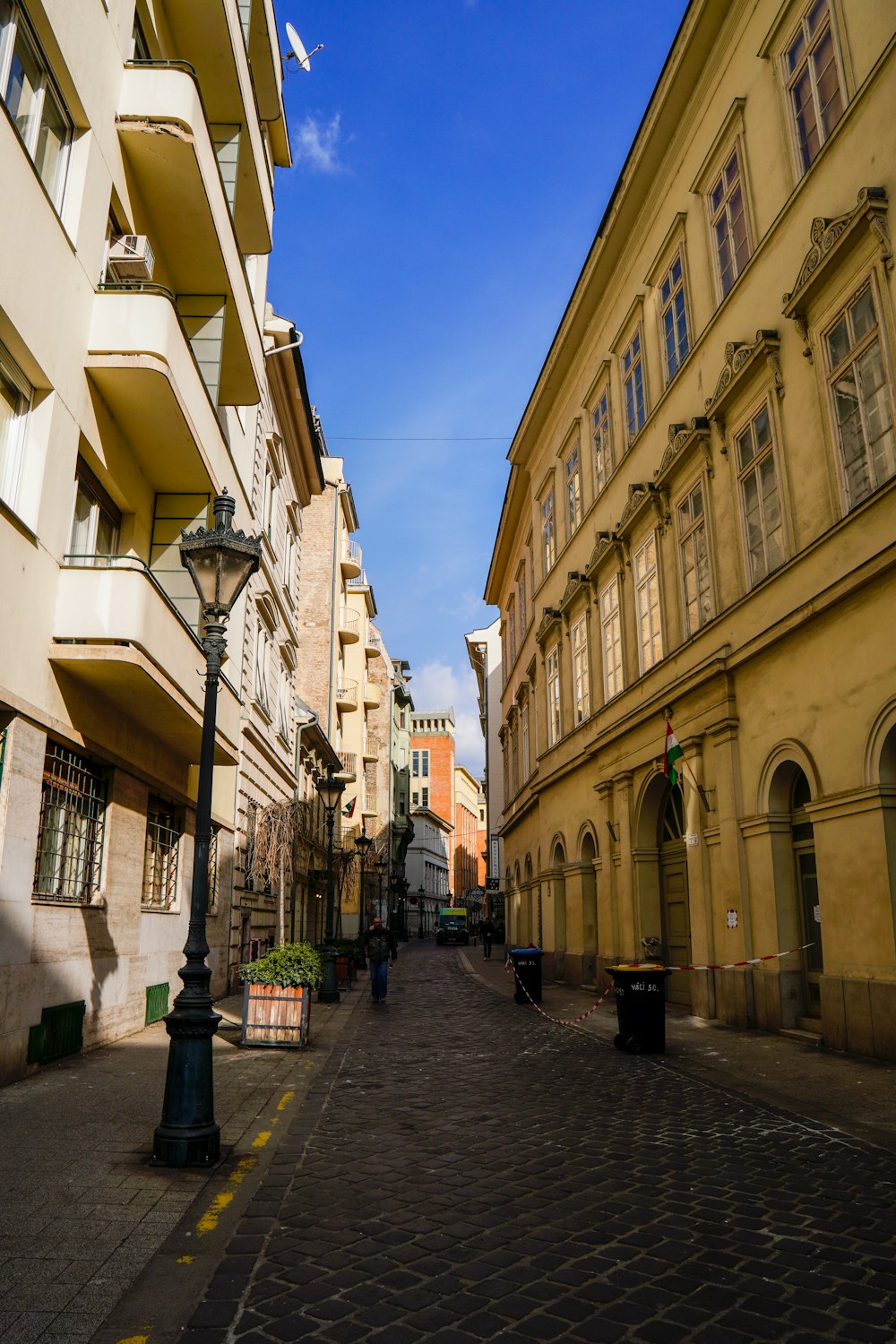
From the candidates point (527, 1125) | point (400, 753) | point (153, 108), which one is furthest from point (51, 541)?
point (400, 753)

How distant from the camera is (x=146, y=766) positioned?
1438 centimetres

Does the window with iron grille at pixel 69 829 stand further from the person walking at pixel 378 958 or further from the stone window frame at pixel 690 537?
the stone window frame at pixel 690 537

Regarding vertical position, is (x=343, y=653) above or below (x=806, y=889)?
above

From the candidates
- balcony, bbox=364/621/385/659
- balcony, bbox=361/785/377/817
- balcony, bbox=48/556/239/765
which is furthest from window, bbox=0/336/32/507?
→ balcony, bbox=361/785/377/817

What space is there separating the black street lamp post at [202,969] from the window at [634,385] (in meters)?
14.5

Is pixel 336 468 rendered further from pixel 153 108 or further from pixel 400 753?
pixel 400 753

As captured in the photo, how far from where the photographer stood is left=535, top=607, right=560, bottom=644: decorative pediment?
28.2m

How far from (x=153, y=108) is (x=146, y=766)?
28.8 feet

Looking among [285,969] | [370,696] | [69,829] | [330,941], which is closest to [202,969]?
[69,829]

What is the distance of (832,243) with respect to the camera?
12.4m

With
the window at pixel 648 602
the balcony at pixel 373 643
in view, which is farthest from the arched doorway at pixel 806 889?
the balcony at pixel 373 643

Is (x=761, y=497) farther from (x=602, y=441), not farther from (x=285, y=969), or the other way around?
(x=602, y=441)

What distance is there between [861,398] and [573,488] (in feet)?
51.8

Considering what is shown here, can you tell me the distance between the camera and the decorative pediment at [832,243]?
452 inches
